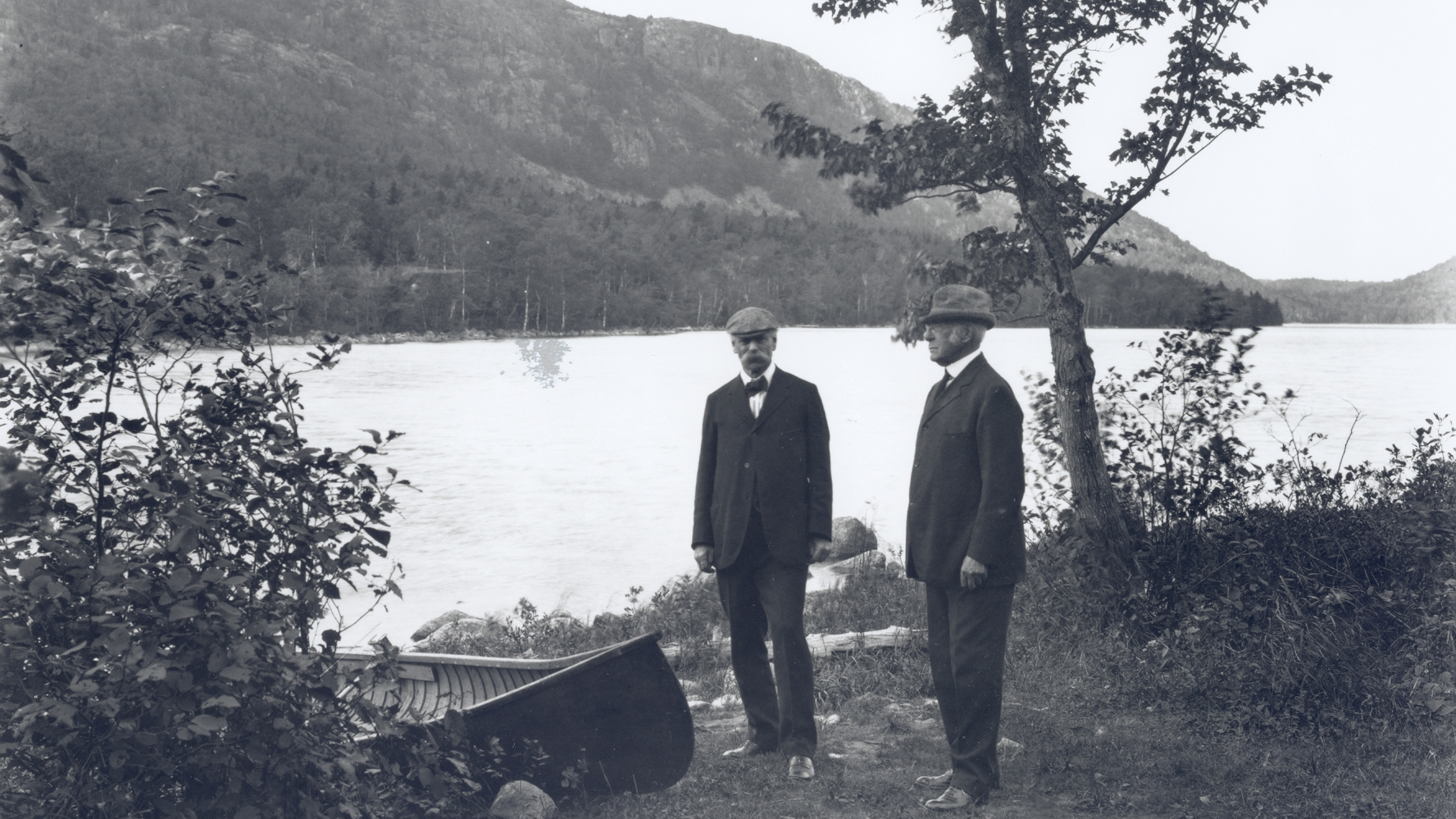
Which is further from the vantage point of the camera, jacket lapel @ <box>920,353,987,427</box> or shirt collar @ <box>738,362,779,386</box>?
shirt collar @ <box>738,362,779,386</box>

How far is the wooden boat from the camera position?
14.4 ft

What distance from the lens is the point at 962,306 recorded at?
4.38 meters

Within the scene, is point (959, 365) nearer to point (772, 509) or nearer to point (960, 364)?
point (960, 364)

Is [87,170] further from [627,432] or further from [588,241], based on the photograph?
[627,432]

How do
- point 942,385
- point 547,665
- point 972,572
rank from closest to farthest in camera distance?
point 972,572 → point 942,385 → point 547,665

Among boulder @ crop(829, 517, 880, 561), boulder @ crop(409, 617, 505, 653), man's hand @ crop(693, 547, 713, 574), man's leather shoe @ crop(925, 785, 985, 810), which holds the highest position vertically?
man's hand @ crop(693, 547, 713, 574)

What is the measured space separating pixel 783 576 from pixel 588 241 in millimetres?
38649

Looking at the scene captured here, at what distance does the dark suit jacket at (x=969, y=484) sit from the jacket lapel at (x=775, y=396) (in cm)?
72

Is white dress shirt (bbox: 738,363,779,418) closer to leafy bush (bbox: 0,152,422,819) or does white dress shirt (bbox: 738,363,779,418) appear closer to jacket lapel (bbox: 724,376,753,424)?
jacket lapel (bbox: 724,376,753,424)

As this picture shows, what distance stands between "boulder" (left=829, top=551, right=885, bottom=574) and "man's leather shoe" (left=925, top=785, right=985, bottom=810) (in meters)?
6.18

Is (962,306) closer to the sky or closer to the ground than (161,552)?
closer to the sky

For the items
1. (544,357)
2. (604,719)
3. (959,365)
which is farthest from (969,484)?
(544,357)

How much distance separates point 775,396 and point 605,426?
2798cm

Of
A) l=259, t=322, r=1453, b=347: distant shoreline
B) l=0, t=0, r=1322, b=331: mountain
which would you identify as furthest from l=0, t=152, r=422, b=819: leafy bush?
l=259, t=322, r=1453, b=347: distant shoreline
